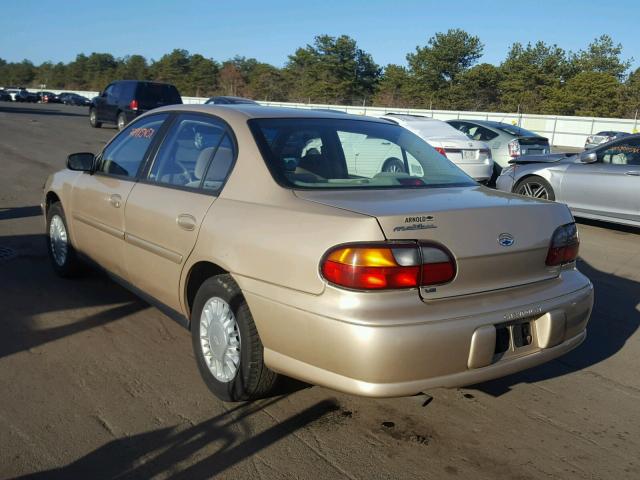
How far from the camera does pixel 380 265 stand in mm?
2697

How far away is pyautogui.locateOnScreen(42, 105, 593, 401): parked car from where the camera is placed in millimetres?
2723

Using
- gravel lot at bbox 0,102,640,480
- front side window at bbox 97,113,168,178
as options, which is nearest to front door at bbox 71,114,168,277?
front side window at bbox 97,113,168,178

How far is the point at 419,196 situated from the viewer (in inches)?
128

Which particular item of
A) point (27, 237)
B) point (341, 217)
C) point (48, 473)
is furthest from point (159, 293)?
point (27, 237)

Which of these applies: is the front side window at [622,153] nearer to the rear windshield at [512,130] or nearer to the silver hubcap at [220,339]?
the rear windshield at [512,130]

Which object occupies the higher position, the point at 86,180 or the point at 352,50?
the point at 352,50

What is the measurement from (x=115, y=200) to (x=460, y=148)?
27.9 feet

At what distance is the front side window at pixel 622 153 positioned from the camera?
846cm

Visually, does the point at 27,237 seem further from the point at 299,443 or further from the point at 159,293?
the point at 299,443

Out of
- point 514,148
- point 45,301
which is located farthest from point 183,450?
point 514,148

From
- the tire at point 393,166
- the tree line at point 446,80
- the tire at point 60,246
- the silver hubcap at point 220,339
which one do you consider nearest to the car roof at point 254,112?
the tire at point 393,166

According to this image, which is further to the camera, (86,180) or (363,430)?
(86,180)

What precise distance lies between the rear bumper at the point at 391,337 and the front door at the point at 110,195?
1.67 meters

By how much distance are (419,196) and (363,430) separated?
125 cm
